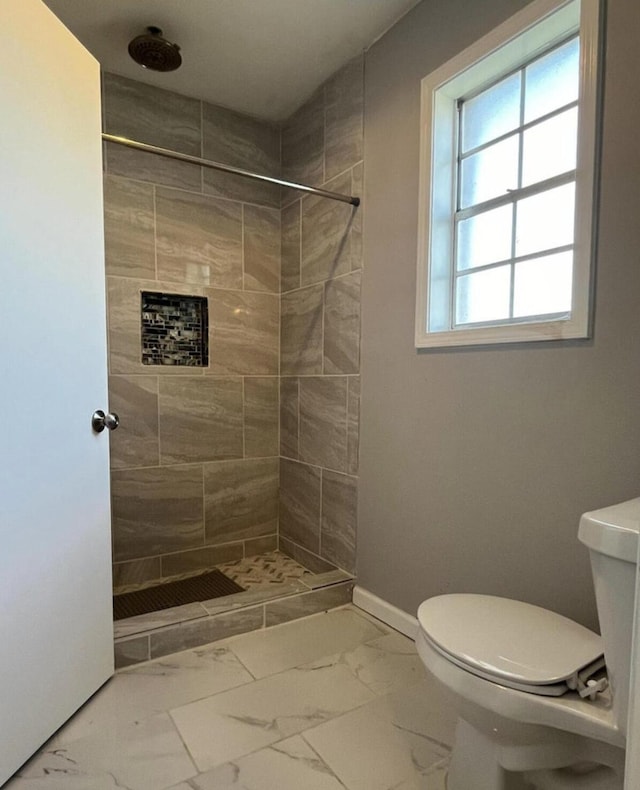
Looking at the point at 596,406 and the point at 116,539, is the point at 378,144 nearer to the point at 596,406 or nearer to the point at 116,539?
the point at 596,406

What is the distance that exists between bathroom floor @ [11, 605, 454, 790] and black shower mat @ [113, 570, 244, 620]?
0.42 m

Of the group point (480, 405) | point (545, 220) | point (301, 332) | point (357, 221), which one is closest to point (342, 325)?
point (301, 332)

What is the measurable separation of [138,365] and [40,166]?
1206 millimetres

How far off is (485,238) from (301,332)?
3.65ft

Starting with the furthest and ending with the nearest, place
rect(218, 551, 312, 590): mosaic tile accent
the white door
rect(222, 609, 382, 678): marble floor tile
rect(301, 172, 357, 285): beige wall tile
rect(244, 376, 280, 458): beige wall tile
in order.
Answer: rect(244, 376, 280, 458): beige wall tile
rect(218, 551, 312, 590): mosaic tile accent
rect(301, 172, 357, 285): beige wall tile
rect(222, 609, 382, 678): marble floor tile
the white door

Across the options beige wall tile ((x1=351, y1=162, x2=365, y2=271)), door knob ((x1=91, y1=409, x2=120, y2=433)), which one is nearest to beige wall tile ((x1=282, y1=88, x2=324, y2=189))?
beige wall tile ((x1=351, y1=162, x2=365, y2=271))

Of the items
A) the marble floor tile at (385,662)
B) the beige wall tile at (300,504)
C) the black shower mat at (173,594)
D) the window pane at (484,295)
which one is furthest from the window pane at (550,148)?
the black shower mat at (173,594)

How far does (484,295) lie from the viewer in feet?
5.90

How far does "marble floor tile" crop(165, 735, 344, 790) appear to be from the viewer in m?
1.24

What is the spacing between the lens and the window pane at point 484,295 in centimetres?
172

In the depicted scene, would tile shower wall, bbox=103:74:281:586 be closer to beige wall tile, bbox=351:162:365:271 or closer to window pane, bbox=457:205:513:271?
beige wall tile, bbox=351:162:365:271

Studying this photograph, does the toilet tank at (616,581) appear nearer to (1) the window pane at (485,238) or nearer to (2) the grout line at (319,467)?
(1) the window pane at (485,238)

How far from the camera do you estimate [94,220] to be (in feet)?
5.03

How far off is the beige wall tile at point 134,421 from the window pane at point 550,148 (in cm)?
188
